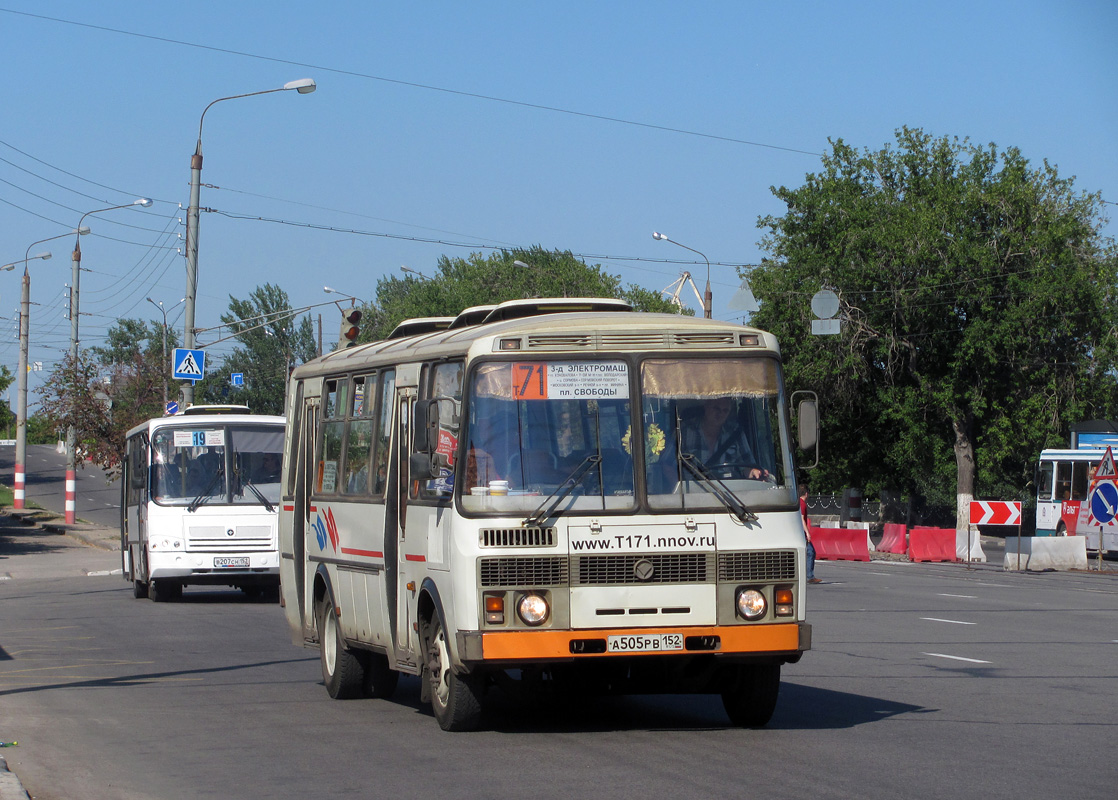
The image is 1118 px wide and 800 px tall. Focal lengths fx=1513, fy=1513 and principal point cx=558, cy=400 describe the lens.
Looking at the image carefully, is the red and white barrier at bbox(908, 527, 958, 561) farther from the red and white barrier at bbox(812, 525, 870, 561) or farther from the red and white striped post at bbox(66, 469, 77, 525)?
the red and white striped post at bbox(66, 469, 77, 525)

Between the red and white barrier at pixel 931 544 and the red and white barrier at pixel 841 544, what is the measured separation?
117cm

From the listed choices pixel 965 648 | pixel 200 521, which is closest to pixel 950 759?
pixel 965 648

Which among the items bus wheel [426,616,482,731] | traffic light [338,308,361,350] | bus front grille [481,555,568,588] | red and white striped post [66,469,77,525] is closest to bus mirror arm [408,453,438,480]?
bus front grille [481,555,568,588]

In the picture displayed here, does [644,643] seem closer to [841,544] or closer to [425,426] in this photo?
[425,426]

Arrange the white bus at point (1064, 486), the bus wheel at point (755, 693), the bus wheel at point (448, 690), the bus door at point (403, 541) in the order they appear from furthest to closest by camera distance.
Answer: the white bus at point (1064, 486)
the bus door at point (403, 541)
the bus wheel at point (755, 693)
the bus wheel at point (448, 690)

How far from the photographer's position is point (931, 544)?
125ft

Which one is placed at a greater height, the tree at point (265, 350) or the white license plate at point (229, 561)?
the tree at point (265, 350)

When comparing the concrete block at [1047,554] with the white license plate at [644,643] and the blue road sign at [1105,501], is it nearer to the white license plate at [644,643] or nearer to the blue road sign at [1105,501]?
the blue road sign at [1105,501]

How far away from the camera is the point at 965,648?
49.9 feet

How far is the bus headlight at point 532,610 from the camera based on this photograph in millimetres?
8695

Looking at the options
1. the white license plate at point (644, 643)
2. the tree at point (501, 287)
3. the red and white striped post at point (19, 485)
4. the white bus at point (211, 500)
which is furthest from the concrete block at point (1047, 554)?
the tree at point (501, 287)

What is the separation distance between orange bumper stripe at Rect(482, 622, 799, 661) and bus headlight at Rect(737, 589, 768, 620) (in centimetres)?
8

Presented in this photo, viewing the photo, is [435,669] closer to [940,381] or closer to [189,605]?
[189,605]

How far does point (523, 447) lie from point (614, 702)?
9.87 feet
